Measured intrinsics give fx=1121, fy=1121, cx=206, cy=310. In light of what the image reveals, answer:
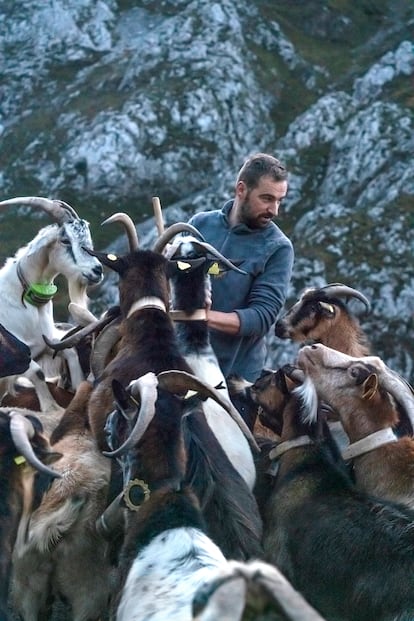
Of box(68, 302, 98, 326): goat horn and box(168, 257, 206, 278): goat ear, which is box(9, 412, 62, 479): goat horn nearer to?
box(168, 257, 206, 278): goat ear

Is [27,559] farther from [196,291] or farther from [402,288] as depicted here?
[402,288]

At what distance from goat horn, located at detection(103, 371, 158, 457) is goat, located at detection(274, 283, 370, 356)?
10.8ft

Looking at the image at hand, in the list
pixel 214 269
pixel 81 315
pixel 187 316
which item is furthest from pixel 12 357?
pixel 214 269

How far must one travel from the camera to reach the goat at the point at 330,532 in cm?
640

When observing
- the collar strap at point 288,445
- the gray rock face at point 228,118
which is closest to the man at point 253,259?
the collar strap at point 288,445

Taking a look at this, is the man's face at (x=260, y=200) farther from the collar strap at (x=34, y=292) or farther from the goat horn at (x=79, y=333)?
the collar strap at (x=34, y=292)

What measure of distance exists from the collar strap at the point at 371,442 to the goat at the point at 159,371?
0.79 m

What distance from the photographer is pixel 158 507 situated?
5.69 m

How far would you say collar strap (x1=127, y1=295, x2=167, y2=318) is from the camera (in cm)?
758

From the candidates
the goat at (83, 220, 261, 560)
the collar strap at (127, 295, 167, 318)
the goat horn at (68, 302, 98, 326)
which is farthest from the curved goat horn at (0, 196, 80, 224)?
the collar strap at (127, 295, 167, 318)

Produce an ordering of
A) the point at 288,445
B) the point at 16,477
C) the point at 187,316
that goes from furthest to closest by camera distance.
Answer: the point at 187,316
the point at 288,445
the point at 16,477

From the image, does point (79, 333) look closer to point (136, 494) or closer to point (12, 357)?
point (12, 357)

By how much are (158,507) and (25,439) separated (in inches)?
35.2

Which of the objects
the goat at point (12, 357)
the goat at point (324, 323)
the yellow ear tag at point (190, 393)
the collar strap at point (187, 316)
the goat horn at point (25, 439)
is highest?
the goat horn at point (25, 439)
